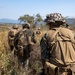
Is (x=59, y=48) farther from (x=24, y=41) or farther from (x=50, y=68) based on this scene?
(x=24, y=41)

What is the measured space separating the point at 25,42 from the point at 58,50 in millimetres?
6896

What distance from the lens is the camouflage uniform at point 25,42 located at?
1182cm

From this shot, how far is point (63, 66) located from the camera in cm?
496

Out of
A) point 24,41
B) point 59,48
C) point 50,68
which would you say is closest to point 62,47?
point 59,48

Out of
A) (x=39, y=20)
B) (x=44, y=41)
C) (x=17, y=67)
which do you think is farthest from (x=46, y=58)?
(x=39, y=20)

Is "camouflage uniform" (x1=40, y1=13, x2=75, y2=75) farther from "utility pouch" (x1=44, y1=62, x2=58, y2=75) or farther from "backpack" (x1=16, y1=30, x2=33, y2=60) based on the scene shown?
"backpack" (x1=16, y1=30, x2=33, y2=60)

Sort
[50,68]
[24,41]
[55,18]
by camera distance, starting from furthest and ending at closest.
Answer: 1. [24,41]
2. [55,18]
3. [50,68]

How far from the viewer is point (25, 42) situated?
1187 cm

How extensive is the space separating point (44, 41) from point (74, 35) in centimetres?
47

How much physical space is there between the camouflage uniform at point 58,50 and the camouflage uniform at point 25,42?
21.7 feet

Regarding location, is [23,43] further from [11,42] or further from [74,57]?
[74,57]

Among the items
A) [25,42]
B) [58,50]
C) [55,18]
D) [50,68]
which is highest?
[55,18]

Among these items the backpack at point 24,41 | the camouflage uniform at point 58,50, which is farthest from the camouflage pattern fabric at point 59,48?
the backpack at point 24,41

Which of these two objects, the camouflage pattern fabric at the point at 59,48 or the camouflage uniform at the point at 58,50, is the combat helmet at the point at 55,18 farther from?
the camouflage pattern fabric at the point at 59,48
